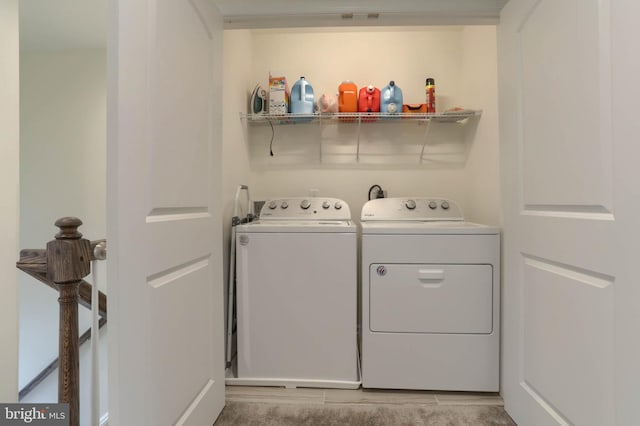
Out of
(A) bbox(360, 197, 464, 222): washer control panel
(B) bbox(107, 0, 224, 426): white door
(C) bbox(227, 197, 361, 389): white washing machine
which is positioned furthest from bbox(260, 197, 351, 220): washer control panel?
(B) bbox(107, 0, 224, 426): white door

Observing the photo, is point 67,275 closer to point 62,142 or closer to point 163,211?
point 163,211

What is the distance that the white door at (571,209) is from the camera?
80 centimetres

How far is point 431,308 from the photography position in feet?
5.08

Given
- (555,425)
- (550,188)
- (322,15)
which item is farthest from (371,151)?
(555,425)

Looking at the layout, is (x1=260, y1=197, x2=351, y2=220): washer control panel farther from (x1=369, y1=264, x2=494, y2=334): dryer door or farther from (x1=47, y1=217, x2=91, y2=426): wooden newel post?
(x1=47, y1=217, x2=91, y2=426): wooden newel post

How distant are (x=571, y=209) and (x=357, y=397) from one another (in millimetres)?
1267

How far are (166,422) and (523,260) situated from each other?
4.72ft

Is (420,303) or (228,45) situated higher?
(228,45)

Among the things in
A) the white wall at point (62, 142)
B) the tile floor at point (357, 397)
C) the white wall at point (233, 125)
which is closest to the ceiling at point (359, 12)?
the white wall at point (233, 125)

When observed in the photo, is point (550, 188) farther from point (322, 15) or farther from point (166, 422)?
point (166, 422)

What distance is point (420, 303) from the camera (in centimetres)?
155
